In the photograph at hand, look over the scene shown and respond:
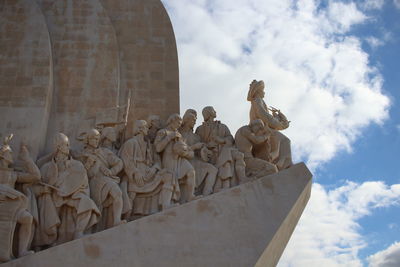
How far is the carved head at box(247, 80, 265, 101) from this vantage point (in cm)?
1000

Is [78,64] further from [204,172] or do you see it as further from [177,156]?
[204,172]

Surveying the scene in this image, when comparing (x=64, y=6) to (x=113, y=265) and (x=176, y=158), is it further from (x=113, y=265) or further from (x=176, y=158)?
(x=113, y=265)

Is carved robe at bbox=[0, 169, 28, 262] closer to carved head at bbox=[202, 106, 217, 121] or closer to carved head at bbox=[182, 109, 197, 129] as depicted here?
carved head at bbox=[182, 109, 197, 129]

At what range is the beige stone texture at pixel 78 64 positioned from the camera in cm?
938

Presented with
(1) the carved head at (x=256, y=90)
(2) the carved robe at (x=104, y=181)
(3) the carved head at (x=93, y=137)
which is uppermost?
(1) the carved head at (x=256, y=90)

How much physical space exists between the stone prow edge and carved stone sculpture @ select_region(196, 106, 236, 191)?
1.00m

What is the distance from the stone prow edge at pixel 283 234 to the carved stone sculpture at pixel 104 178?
2.08 m

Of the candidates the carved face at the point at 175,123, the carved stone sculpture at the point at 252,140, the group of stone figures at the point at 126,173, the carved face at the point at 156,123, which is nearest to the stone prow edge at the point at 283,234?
the group of stone figures at the point at 126,173

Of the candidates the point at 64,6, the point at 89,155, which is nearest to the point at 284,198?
the point at 89,155

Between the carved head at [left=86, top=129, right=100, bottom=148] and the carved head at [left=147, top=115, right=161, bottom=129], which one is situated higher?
the carved head at [left=147, top=115, right=161, bottom=129]

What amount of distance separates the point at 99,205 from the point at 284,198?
267 cm

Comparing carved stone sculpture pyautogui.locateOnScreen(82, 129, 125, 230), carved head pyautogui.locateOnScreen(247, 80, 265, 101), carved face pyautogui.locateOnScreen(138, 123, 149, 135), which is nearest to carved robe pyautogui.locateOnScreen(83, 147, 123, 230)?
carved stone sculpture pyautogui.locateOnScreen(82, 129, 125, 230)

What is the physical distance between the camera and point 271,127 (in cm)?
966

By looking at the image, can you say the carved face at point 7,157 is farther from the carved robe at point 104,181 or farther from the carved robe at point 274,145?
the carved robe at point 274,145
